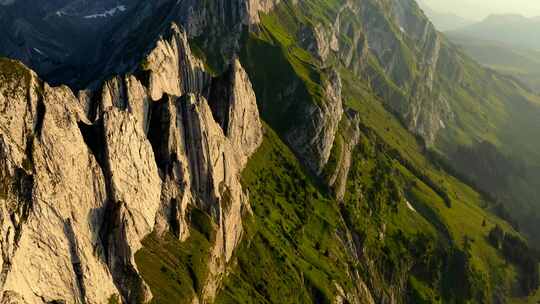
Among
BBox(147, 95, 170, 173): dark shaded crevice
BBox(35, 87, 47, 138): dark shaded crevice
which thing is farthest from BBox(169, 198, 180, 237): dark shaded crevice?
BBox(35, 87, 47, 138): dark shaded crevice

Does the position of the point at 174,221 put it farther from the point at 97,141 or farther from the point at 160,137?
the point at 97,141

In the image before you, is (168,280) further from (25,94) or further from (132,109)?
(25,94)

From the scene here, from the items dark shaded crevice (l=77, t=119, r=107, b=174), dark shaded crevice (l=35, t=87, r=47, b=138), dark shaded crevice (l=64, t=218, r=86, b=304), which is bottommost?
dark shaded crevice (l=64, t=218, r=86, b=304)

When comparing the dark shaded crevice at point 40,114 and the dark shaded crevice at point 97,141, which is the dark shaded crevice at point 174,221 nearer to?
the dark shaded crevice at point 97,141

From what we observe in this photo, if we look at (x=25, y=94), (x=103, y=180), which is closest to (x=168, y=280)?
(x=103, y=180)

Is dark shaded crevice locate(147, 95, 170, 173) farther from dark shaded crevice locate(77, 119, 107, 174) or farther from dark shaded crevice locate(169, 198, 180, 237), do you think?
dark shaded crevice locate(77, 119, 107, 174)

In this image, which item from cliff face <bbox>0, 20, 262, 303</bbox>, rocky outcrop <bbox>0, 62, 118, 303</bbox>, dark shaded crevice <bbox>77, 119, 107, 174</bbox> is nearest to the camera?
rocky outcrop <bbox>0, 62, 118, 303</bbox>
